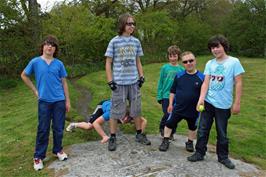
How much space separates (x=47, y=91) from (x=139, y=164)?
1795mm

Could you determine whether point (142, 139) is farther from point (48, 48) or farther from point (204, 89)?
point (48, 48)

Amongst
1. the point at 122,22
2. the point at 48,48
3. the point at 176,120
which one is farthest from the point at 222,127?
the point at 48,48

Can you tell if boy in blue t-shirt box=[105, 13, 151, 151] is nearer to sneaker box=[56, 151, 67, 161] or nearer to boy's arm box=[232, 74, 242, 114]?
sneaker box=[56, 151, 67, 161]

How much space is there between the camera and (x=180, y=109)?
6.27m

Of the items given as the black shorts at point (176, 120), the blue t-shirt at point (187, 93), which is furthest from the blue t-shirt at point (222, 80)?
the black shorts at point (176, 120)

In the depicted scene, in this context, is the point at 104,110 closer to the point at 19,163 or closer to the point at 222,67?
the point at 19,163

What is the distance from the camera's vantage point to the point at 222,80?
567cm

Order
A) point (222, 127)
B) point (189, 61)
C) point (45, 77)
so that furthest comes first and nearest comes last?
point (189, 61) < point (45, 77) < point (222, 127)

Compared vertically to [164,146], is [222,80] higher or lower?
higher

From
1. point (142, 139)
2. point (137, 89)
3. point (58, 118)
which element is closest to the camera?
point (58, 118)

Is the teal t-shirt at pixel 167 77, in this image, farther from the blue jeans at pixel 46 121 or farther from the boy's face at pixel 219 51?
the blue jeans at pixel 46 121

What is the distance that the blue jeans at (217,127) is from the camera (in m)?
5.78

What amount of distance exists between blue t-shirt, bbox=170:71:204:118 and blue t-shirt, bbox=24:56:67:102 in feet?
6.29

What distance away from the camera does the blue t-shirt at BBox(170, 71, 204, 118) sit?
6.20 m
